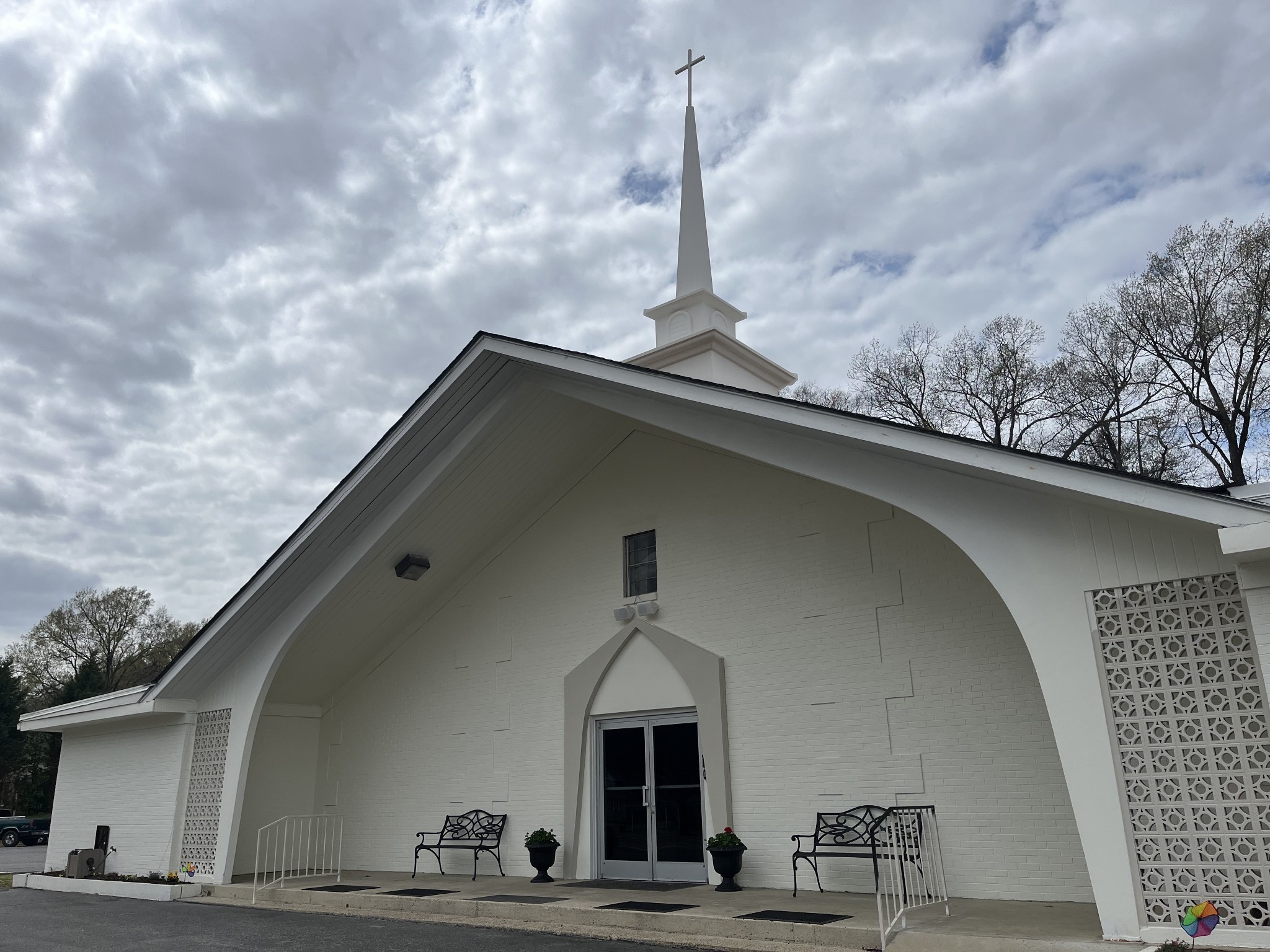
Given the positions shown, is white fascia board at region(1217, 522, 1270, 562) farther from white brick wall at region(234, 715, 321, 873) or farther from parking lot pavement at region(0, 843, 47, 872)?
parking lot pavement at region(0, 843, 47, 872)

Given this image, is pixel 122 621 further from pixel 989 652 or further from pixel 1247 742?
pixel 1247 742

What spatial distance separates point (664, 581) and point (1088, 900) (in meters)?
4.95

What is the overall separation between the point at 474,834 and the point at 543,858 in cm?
121

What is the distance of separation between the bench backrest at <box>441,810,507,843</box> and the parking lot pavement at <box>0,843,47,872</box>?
821cm

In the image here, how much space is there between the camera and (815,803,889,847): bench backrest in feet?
26.9

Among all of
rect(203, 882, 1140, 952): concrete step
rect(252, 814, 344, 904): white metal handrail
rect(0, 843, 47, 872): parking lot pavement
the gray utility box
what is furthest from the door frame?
rect(0, 843, 47, 872): parking lot pavement

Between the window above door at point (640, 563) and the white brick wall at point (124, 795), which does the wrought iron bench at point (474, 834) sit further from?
the white brick wall at point (124, 795)

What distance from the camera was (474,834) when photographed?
1071 centimetres

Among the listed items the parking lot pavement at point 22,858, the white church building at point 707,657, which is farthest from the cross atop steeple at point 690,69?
the parking lot pavement at point 22,858

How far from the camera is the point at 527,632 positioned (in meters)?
11.3

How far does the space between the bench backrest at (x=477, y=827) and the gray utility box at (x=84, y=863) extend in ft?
16.0

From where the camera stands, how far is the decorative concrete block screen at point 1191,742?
5.27m

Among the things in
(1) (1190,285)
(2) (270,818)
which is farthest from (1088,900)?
(1) (1190,285)

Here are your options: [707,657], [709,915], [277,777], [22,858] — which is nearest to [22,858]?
[22,858]
